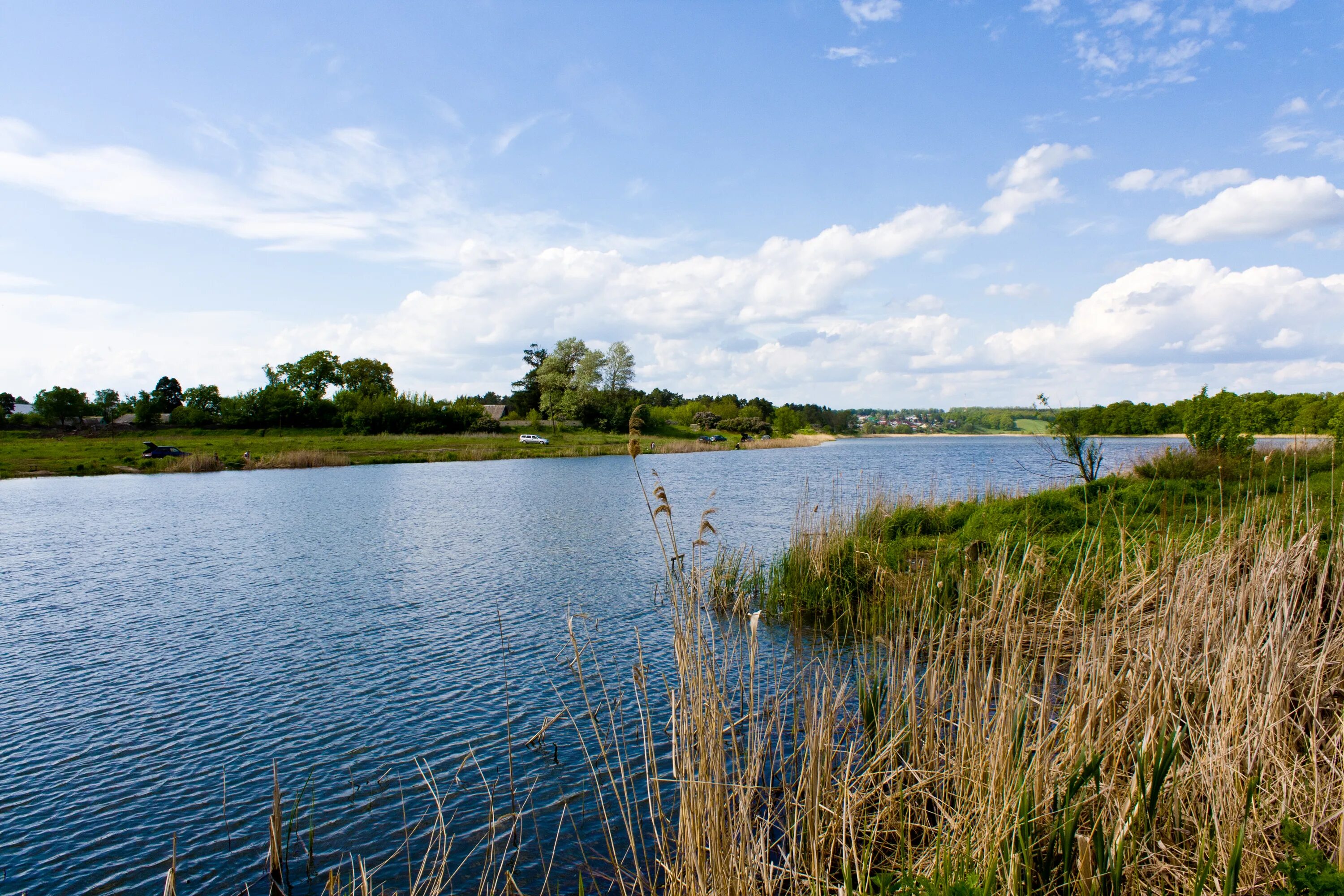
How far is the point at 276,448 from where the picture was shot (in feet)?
182

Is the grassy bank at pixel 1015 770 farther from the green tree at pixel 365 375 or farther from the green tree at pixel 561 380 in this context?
the green tree at pixel 365 375

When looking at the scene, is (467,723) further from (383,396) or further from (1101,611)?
(383,396)

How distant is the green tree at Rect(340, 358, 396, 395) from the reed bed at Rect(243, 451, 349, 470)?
39693 millimetres

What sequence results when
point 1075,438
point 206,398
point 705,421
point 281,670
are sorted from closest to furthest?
point 281,670
point 1075,438
point 206,398
point 705,421

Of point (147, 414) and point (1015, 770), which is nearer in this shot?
point (1015, 770)

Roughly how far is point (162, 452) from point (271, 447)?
7.71 m

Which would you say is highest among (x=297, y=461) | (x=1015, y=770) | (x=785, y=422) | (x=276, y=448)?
(x=785, y=422)

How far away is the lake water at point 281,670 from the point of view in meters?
5.86

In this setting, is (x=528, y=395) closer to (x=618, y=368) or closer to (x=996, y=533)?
(x=618, y=368)

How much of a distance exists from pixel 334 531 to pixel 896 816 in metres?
20.6

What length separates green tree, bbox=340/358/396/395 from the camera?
91312 mm

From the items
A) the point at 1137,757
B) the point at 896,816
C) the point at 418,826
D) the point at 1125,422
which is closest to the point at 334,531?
the point at 418,826

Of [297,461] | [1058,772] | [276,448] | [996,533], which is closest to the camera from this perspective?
[1058,772]


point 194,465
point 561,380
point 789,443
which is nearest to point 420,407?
point 561,380
